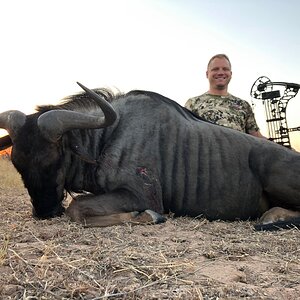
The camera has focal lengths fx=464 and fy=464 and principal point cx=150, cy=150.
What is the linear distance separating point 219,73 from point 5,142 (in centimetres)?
322

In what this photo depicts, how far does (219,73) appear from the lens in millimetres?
6305

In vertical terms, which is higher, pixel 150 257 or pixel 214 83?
pixel 214 83

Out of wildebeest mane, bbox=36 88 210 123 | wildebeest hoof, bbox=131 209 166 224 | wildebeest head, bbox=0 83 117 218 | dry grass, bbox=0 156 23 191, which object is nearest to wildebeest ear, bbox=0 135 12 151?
wildebeest head, bbox=0 83 117 218

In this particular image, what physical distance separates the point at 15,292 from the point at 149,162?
2391mm

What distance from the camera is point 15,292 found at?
5.72 feet

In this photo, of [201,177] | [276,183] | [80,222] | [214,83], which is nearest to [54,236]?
[80,222]

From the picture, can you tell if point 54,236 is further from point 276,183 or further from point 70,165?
point 276,183

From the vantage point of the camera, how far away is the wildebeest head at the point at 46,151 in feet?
12.0

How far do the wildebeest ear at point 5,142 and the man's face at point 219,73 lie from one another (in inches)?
123

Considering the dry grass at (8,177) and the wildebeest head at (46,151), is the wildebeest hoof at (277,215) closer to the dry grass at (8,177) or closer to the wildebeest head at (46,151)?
the wildebeest head at (46,151)

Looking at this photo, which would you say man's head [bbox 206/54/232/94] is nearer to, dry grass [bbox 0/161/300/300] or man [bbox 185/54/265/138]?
man [bbox 185/54/265/138]

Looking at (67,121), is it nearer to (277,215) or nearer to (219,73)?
(277,215)

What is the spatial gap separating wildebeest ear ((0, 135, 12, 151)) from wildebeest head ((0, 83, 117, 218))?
393 millimetres

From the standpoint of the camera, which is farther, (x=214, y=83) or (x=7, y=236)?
(x=214, y=83)
